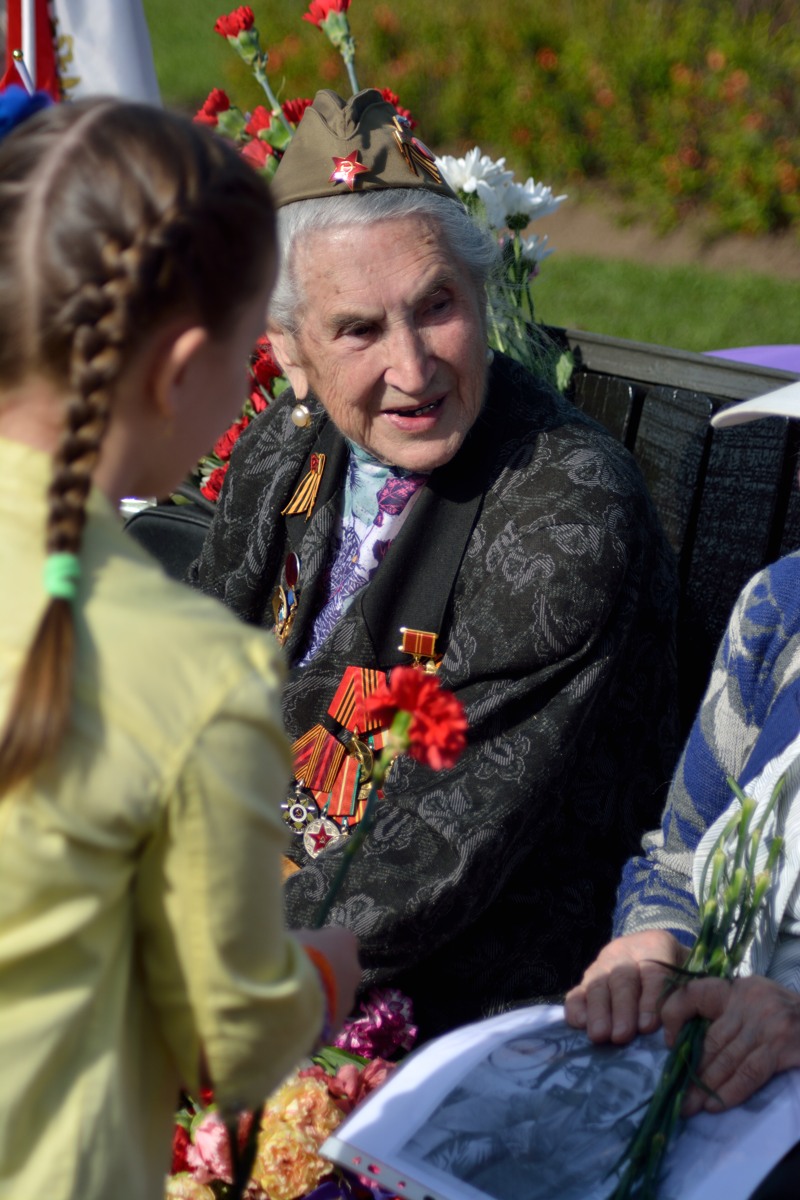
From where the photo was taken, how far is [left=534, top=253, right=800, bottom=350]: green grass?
253 inches

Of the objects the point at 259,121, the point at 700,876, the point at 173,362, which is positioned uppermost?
the point at 259,121

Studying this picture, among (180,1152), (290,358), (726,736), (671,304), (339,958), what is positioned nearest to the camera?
(339,958)

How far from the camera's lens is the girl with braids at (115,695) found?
1018 mm

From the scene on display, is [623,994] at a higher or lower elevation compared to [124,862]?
lower

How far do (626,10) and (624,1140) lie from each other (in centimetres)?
859

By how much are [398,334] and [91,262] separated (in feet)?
4.32

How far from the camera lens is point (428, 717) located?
3.65 ft

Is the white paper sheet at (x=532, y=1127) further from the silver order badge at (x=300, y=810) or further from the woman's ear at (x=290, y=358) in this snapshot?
the woman's ear at (x=290, y=358)

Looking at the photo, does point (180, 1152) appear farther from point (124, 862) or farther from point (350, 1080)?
point (124, 862)

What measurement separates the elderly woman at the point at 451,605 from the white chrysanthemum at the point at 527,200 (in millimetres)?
614

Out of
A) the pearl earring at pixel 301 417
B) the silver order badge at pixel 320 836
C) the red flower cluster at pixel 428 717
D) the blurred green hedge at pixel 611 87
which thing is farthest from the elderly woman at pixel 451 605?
the blurred green hedge at pixel 611 87

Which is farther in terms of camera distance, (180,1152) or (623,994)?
(180,1152)

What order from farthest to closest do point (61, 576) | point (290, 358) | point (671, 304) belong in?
point (671, 304)
point (290, 358)
point (61, 576)

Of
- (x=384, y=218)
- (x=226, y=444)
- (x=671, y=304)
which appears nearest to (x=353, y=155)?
(x=384, y=218)
